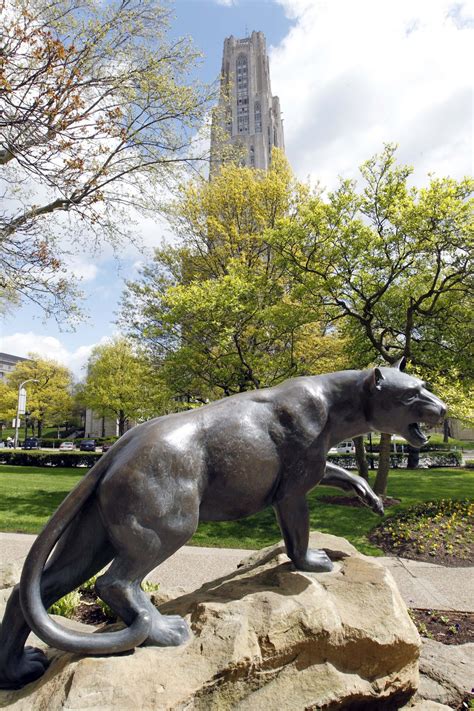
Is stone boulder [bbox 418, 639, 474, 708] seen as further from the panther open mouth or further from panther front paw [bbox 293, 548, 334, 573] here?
the panther open mouth

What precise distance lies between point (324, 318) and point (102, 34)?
27.2 feet

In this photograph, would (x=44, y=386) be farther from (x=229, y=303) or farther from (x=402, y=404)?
(x=402, y=404)

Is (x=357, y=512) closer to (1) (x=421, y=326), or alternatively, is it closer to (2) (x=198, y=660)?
Result: (1) (x=421, y=326)

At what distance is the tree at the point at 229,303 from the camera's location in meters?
12.6

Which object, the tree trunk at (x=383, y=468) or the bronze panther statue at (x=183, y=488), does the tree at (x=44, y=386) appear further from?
the bronze panther statue at (x=183, y=488)

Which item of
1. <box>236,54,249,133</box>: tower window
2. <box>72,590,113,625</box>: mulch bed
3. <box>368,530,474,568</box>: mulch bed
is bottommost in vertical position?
<box>368,530,474,568</box>: mulch bed

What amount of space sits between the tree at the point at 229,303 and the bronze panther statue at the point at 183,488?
8.64 meters

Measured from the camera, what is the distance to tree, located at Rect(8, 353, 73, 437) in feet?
146

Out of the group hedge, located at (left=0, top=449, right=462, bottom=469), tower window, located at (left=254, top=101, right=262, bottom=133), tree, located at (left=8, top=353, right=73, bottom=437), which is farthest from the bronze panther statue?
tower window, located at (left=254, top=101, right=262, bottom=133)

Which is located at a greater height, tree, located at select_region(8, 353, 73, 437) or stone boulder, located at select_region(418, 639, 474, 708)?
tree, located at select_region(8, 353, 73, 437)

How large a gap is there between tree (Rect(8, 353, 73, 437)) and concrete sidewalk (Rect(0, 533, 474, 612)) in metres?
38.0

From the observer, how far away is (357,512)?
1182 cm

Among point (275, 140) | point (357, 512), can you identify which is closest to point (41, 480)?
point (357, 512)

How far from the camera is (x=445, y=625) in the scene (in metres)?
5.21
